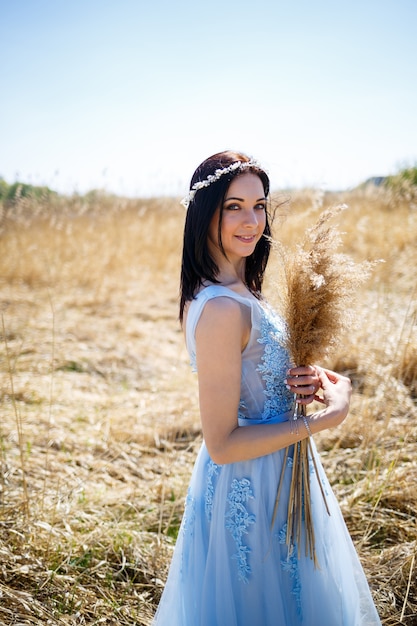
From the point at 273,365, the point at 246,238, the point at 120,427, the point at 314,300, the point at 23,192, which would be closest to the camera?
the point at 314,300

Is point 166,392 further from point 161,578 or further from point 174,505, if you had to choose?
point 161,578

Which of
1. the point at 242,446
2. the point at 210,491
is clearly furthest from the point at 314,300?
the point at 210,491

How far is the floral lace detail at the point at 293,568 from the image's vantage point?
1.51 meters

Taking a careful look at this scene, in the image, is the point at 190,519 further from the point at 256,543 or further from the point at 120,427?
the point at 120,427

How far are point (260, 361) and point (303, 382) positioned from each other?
0.16m

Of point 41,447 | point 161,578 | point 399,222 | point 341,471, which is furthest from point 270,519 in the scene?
point 399,222

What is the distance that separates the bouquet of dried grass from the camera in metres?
1.39

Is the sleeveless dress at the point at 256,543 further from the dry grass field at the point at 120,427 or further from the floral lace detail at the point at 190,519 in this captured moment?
the dry grass field at the point at 120,427

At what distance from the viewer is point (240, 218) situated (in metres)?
1.60

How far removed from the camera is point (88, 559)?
7.45ft

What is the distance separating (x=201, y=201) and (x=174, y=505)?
69.2 inches

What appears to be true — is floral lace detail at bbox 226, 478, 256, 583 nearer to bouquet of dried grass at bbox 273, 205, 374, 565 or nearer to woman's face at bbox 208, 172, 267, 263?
bouquet of dried grass at bbox 273, 205, 374, 565

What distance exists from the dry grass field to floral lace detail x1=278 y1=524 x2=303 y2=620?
0.68m

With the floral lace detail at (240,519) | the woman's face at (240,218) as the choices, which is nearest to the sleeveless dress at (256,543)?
the floral lace detail at (240,519)
